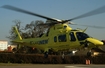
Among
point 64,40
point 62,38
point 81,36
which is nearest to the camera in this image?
point 81,36

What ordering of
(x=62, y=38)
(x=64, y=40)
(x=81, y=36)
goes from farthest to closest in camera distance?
(x=62, y=38)
(x=64, y=40)
(x=81, y=36)

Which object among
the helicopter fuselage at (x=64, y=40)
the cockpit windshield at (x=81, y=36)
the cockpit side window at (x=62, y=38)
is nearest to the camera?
the helicopter fuselage at (x=64, y=40)

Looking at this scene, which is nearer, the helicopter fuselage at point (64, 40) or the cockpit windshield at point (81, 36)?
the helicopter fuselage at point (64, 40)

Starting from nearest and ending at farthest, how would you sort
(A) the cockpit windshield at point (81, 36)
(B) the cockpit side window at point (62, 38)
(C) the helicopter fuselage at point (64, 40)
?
1. (C) the helicopter fuselage at point (64, 40)
2. (A) the cockpit windshield at point (81, 36)
3. (B) the cockpit side window at point (62, 38)

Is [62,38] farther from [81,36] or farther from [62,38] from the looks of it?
[81,36]

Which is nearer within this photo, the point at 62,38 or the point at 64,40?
the point at 64,40

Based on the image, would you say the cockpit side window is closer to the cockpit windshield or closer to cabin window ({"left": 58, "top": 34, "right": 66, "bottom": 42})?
cabin window ({"left": 58, "top": 34, "right": 66, "bottom": 42})

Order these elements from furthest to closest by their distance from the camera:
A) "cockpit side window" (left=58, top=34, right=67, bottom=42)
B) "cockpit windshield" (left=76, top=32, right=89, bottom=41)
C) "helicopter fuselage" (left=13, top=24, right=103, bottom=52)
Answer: "cockpit side window" (left=58, top=34, right=67, bottom=42)
"cockpit windshield" (left=76, top=32, right=89, bottom=41)
"helicopter fuselage" (left=13, top=24, right=103, bottom=52)

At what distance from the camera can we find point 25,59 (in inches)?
1599

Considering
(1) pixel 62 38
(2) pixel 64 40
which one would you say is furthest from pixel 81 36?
(1) pixel 62 38

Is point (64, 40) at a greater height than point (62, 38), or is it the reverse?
point (62, 38)

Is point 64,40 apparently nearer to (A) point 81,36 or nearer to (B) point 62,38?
(B) point 62,38

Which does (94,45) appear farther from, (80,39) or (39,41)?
(39,41)

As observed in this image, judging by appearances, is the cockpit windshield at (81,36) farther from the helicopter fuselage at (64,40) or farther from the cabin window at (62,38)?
the cabin window at (62,38)
